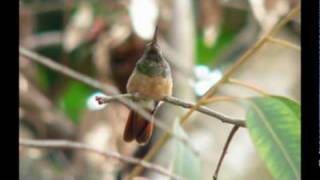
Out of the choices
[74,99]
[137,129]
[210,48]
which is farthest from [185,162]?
[74,99]

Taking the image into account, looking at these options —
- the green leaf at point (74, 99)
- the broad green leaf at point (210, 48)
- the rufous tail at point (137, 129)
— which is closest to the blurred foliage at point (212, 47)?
the broad green leaf at point (210, 48)

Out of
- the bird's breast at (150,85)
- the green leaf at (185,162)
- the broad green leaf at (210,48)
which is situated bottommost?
the green leaf at (185,162)

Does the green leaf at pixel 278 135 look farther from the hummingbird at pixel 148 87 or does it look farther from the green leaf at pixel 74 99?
the green leaf at pixel 74 99

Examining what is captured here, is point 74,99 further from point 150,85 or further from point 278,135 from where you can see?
point 278,135

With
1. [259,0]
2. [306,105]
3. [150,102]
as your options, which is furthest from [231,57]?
[306,105]

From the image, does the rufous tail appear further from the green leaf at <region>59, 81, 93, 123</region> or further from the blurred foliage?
the green leaf at <region>59, 81, 93, 123</region>

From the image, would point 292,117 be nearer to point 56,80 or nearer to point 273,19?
point 273,19
